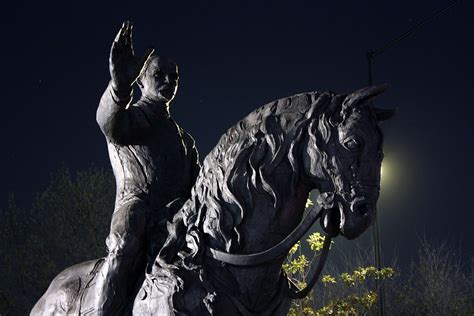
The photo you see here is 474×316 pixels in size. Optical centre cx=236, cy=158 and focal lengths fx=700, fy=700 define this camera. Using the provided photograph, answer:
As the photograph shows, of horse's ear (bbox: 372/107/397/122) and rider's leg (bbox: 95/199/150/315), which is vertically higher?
horse's ear (bbox: 372/107/397/122)

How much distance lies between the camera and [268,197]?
289 cm

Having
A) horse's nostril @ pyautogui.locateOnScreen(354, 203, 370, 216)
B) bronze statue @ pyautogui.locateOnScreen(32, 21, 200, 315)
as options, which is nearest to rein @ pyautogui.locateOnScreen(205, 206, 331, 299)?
horse's nostril @ pyautogui.locateOnScreen(354, 203, 370, 216)

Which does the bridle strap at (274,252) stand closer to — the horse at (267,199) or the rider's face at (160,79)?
the horse at (267,199)

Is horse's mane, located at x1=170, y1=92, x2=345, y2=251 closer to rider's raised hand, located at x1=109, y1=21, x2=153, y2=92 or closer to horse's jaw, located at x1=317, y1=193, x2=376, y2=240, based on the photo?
horse's jaw, located at x1=317, y1=193, x2=376, y2=240

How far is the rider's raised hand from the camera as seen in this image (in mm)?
3096

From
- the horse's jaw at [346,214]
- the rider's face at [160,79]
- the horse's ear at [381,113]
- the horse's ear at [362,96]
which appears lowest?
the horse's jaw at [346,214]

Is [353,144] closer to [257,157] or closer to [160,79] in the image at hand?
[257,157]

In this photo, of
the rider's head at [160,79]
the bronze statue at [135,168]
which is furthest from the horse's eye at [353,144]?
the rider's head at [160,79]

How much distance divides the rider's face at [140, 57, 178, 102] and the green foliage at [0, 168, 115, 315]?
9.20m

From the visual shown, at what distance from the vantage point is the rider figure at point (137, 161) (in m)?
3.23

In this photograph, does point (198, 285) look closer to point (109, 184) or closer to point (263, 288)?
point (263, 288)

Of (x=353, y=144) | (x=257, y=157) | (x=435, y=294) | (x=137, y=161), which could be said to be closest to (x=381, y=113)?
(x=353, y=144)

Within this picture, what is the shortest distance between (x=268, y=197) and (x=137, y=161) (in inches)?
38.5

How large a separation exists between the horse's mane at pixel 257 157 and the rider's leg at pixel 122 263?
0.37m
